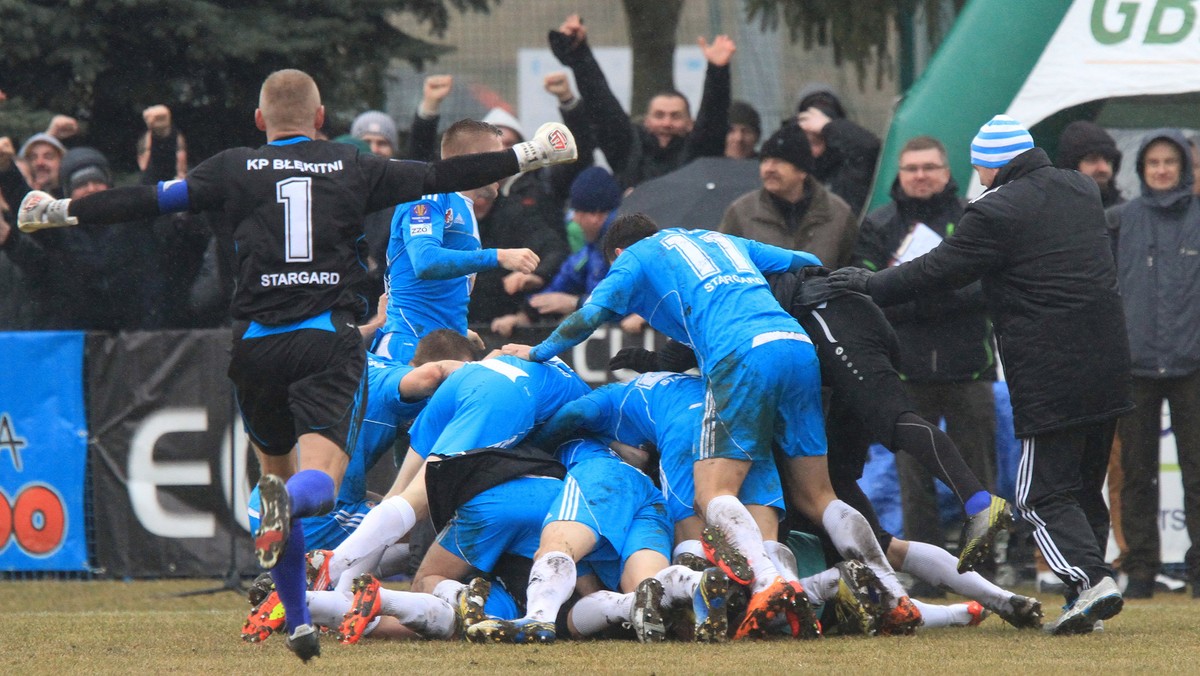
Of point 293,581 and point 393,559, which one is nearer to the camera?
point 293,581

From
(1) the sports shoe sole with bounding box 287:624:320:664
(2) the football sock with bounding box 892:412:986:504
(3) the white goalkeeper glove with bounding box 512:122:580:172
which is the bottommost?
(1) the sports shoe sole with bounding box 287:624:320:664

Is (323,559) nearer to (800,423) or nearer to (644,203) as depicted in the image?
(800,423)

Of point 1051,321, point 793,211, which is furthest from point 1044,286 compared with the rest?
point 793,211

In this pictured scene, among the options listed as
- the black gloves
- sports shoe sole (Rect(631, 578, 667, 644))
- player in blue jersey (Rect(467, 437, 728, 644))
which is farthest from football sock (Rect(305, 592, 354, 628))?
the black gloves

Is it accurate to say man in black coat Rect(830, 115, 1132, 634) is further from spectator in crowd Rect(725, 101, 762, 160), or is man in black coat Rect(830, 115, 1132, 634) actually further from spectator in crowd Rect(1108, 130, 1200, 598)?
spectator in crowd Rect(725, 101, 762, 160)

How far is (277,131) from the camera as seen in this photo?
661cm

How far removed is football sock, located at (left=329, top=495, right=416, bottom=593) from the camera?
7.02 meters

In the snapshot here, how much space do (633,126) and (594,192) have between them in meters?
1.25

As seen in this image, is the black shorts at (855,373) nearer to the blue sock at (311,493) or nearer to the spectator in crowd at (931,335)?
the spectator in crowd at (931,335)

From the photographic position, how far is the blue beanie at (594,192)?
9852mm

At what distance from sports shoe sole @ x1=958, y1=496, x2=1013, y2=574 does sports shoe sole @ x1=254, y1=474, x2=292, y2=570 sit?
2.61m

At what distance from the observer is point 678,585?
257 inches

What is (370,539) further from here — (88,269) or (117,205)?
(88,269)

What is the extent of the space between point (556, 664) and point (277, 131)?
7.72 feet
